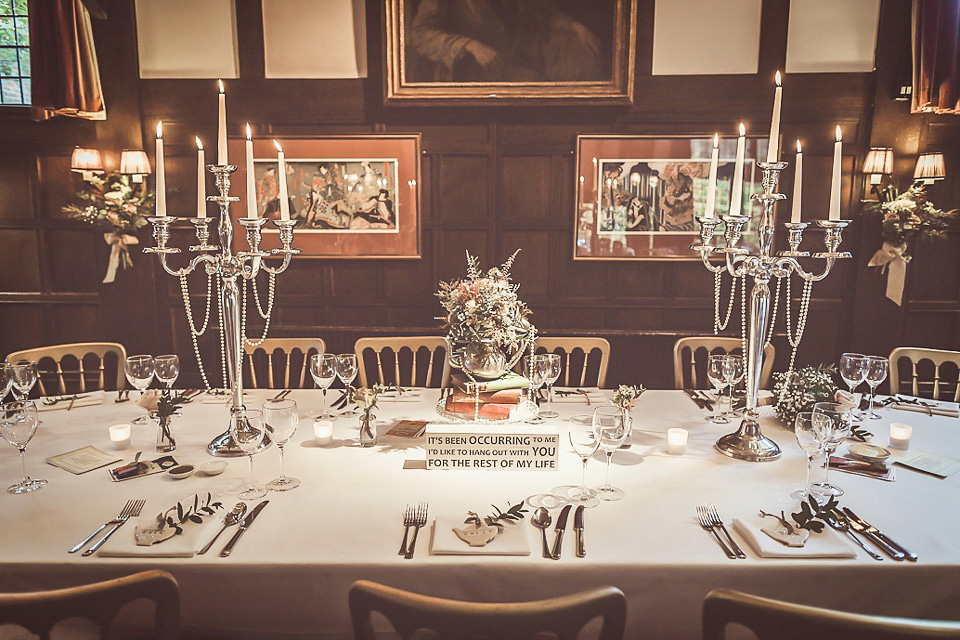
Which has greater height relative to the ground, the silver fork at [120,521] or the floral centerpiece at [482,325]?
the floral centerpiece at [482,325]

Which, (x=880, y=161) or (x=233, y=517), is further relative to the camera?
(x=880, y=161)

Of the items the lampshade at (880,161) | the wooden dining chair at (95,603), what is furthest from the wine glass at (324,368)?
the lampshade at (880,161)

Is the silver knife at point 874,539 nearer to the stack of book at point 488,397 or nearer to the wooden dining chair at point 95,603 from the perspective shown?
the stack of book at point 488,397

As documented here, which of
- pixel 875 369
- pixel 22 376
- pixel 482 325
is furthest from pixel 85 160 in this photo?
pixel 875 369

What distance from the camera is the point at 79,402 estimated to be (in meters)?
2.73

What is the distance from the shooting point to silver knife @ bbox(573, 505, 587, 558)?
1513 mm

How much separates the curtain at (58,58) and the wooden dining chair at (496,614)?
473cm

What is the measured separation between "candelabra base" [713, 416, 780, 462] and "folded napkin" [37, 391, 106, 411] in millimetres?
2607

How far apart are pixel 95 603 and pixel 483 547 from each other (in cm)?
82

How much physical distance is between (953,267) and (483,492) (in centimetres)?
457

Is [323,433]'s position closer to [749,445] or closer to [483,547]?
[483,547]

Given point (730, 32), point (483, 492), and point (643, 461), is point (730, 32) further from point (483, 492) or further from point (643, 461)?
point (483, 492)

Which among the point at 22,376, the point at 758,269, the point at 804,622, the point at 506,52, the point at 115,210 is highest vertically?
the point at 506,52

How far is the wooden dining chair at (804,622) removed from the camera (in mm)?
1021
